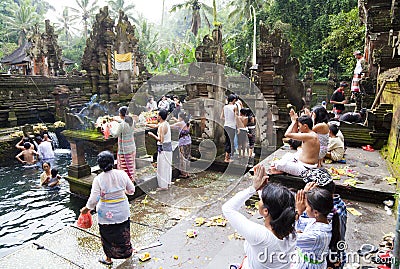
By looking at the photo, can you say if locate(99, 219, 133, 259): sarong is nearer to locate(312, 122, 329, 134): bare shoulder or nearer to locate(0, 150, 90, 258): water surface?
locate(0, 150, 90, 258): water surface

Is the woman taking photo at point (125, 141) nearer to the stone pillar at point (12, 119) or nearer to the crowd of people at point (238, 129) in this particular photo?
the crowd of people at point (238, 129)

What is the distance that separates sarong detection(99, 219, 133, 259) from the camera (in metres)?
4.14

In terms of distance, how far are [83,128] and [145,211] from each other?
2.97m

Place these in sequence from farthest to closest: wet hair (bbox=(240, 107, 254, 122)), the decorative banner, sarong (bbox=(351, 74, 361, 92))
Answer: the decorative banner → sarong (bbox=(351, 74, 361, 92)) → wet hair (bbox=(240, 107, 254, 122))

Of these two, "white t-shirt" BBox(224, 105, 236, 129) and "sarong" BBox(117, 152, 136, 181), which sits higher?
"white t-shirt" BBox(224, 105, 236, 129)

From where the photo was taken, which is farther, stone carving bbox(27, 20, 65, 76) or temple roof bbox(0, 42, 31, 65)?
temple roof bbox(0, 42, 31, 65)

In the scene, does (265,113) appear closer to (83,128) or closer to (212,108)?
(212,108)

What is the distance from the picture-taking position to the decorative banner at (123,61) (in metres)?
18.2

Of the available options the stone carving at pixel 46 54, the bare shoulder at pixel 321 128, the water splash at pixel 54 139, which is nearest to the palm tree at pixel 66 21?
the stone carving at pixel 46 54

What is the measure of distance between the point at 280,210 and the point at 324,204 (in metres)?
0.46

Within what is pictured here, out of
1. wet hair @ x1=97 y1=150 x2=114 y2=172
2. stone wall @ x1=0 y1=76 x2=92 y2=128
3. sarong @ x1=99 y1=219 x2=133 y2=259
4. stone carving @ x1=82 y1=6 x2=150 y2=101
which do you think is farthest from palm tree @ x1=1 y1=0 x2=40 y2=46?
sarong @ x1=99 y1=219 x2=133 y2=259

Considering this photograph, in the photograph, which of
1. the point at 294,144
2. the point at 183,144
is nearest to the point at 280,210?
the point at 294,144

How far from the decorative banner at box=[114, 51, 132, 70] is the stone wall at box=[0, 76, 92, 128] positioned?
270 cm

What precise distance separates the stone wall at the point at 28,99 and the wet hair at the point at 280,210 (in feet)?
49.3
